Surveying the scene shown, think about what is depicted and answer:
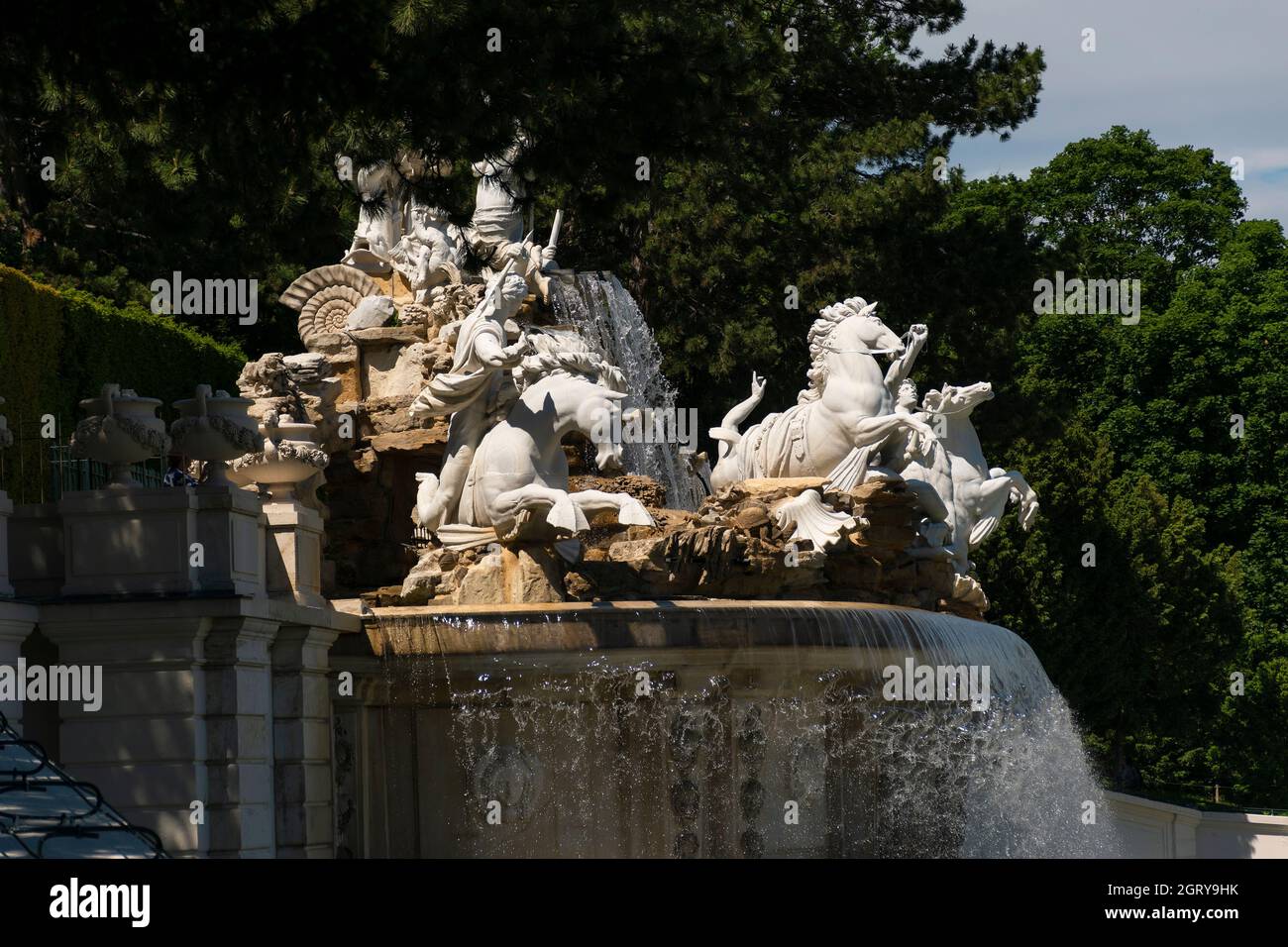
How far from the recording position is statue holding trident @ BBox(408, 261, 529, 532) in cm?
1727

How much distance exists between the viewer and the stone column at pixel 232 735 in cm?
1416

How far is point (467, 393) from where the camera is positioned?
17.3 m

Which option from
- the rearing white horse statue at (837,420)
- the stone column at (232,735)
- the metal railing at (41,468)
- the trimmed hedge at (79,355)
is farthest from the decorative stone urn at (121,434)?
the rearing white horse statue at (837,420)

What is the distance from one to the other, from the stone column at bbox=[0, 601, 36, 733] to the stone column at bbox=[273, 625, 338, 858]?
70.0 inches

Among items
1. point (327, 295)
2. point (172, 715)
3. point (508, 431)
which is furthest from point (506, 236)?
point (172, 715)

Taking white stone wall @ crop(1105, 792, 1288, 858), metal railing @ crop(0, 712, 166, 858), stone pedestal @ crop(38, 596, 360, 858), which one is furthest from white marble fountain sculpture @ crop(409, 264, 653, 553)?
white stone wall @ crop(1105, 792, 1288, 858)

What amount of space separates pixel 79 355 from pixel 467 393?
7.75 meters

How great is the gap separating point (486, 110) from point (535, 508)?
119 inches

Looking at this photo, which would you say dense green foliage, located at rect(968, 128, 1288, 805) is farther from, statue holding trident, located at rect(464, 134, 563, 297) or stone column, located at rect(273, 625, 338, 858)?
stone column, located at rect(273, 625, 338, 858)

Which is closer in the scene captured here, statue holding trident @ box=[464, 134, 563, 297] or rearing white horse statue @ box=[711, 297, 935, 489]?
rearing white horse statue @ box=[711, 297, 935, 489]

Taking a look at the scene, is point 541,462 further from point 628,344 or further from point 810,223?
point 810,223

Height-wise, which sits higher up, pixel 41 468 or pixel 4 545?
pixel 41 468
